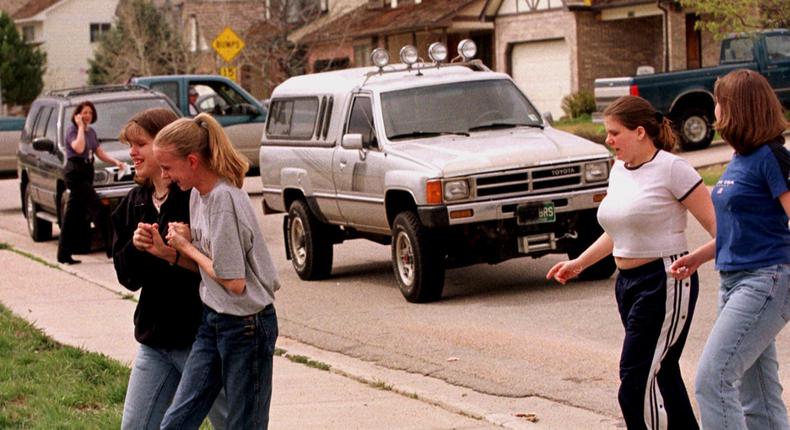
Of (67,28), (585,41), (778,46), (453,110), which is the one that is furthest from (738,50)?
(67,28)

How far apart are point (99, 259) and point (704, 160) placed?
479 inches

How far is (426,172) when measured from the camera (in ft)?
39.9

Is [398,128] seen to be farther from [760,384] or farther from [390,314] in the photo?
[760,384]

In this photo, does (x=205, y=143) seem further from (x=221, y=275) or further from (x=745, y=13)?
(x=745, y=13)

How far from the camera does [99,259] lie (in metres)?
17.2

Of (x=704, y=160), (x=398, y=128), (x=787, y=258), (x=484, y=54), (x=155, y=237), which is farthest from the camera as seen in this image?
Answer: (x=484, y=54)

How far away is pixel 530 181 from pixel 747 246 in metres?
6.51

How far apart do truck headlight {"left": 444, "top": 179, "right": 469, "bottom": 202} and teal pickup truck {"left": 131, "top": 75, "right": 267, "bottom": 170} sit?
1217 cm

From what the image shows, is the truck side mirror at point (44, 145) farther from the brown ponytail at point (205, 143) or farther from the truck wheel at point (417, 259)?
the brown ponytail at point (205, 143)

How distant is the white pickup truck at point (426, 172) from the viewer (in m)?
12.2

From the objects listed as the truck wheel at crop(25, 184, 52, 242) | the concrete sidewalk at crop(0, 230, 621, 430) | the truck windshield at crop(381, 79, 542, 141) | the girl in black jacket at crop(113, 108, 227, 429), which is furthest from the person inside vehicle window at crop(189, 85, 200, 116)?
the girl in black jacket at crop(113, 108, 227, 429)

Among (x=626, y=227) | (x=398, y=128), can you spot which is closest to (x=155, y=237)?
(x=626, y=227)

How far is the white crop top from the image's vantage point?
609cm

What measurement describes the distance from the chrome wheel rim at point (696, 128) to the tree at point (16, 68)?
4931 centimetres
